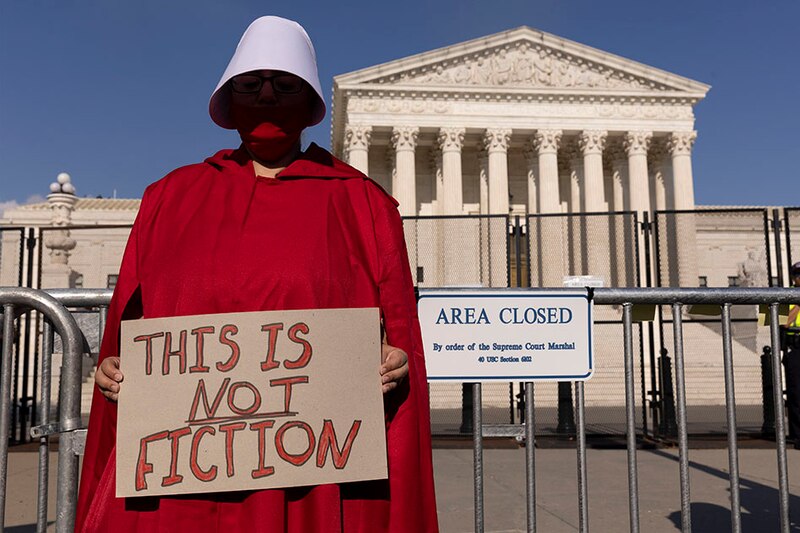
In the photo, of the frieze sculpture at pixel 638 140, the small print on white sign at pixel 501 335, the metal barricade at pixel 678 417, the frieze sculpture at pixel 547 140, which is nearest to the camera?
the metal barricade at pixel 678 417

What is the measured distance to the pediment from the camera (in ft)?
136

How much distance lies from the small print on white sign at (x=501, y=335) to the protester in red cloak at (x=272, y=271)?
1.29 meters

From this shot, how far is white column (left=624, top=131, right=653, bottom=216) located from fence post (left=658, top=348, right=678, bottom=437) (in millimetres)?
32262

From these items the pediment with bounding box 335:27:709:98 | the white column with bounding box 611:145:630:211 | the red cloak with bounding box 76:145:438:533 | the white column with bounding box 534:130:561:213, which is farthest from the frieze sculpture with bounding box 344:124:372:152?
the red cloak with bounding box 76:145:438:533

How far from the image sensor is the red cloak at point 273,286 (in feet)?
7.20

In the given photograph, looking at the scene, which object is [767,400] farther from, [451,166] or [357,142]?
[357,142]

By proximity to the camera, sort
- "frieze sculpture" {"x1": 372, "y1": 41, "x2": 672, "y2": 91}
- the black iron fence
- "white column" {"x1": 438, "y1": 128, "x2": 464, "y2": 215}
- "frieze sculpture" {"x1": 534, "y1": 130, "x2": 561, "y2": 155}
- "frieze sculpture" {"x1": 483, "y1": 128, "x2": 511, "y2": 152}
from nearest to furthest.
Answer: the black iron fence → "white column" {"x1": 438, "y1": 128, "x2": 464, "y2": 215} → "frieze sculpture" {"x1": 483, "y1": 128, "x2": 511, "y2": 152} → "frieze sculpture" {"x1": 534, "y1": 130, "x2": 561, "y2": 155} → "frieze sculpture" {"x1": 372, "y1": 41, "x2": 672, "y2": 91}

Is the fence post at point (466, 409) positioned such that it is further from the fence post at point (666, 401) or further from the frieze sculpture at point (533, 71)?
the frieze sculpture at point (533, 71)

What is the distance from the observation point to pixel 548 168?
41.0 metres

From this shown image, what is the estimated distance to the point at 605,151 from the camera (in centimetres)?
4425

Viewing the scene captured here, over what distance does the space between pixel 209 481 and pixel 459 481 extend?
18.3 feet

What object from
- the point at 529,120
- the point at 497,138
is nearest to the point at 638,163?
the point at 529,120

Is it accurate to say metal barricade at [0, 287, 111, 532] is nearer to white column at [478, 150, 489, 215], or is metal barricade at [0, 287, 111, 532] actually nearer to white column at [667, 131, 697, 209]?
white column at [478, 150, 489, 215]

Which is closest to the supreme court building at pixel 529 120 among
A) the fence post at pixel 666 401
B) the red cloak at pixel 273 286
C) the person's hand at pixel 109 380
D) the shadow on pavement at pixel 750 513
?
the fence post at pixel 666 401
